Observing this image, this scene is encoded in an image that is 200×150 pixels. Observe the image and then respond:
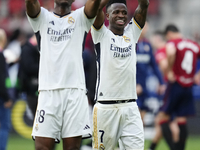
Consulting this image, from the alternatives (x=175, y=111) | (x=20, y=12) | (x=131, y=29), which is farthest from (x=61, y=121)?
(x=20, y=12)

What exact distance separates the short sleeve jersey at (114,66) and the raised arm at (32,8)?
0.93m

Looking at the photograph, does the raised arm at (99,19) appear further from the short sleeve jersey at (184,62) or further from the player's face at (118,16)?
the short sleeve jersey at (184,62)

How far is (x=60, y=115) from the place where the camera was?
4.19 metres

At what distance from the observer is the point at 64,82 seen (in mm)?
4227

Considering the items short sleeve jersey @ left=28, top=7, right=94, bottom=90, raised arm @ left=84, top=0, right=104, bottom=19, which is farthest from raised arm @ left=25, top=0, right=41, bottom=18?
raised arm @ left=84, top=0, right=104, bottom=19

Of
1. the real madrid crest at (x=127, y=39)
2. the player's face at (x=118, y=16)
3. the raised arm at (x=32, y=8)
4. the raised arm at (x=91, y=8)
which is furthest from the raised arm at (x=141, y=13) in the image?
the raised arm at (x=32, y=8)

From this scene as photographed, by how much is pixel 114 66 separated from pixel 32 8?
4.12 feet

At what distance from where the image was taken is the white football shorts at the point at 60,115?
417cm

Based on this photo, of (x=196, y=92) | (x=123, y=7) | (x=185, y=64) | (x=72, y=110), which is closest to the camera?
(x=72, y=110)

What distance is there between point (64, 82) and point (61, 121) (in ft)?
1.33

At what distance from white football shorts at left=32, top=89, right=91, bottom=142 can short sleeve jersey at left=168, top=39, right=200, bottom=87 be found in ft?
12.5

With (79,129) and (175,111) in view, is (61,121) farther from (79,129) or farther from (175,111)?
(175,111)

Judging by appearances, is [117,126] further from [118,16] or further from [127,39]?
[118,16]

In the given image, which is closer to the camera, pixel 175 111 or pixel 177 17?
pixel 175 111
